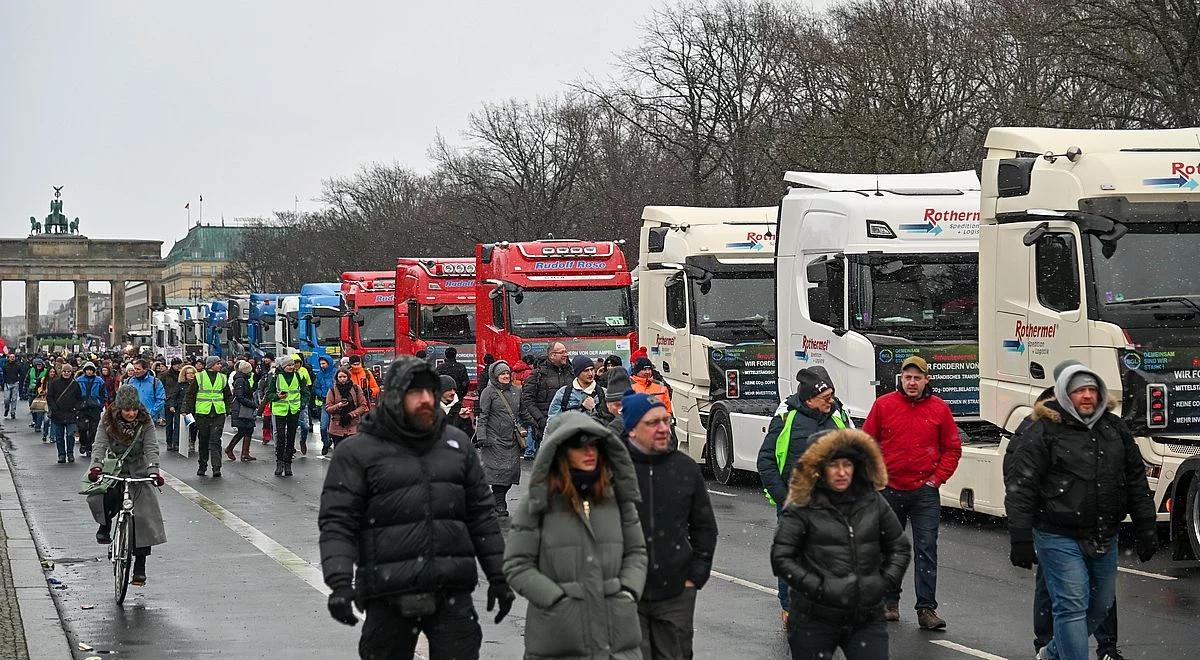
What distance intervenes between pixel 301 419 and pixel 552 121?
4082 cm

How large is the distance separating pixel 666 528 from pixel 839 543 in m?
0.69

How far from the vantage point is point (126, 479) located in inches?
474

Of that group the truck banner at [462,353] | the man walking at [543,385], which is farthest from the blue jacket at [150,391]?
the man walking at [543,385]

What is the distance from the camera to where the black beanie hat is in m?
9.66

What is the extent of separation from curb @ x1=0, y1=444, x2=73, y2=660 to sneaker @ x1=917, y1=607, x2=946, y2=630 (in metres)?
5.00

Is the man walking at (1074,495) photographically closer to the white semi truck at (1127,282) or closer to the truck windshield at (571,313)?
the white semi truck at (1127,282)

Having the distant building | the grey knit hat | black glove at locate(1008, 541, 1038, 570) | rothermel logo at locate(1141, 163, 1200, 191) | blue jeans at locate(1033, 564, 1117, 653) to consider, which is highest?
the distant building

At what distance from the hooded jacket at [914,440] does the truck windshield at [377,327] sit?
84.1 feet

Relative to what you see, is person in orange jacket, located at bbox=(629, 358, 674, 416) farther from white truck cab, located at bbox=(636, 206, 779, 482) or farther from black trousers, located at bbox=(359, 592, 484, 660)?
black trousers, located at bbox=(359, 592, 484, 660)

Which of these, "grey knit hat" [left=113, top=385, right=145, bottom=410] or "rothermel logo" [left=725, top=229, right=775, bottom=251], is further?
"rothermel logo" [left=725, top=229, right=775, bottom=251]

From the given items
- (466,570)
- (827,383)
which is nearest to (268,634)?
(827,383)

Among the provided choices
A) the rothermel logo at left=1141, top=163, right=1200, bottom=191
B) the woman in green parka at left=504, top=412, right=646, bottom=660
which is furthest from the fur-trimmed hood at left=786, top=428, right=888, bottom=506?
the rothermel logo at left=1141, top=163, right=1200, bottom=191

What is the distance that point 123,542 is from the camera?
11.9 m

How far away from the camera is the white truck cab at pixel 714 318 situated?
70.0 ft
